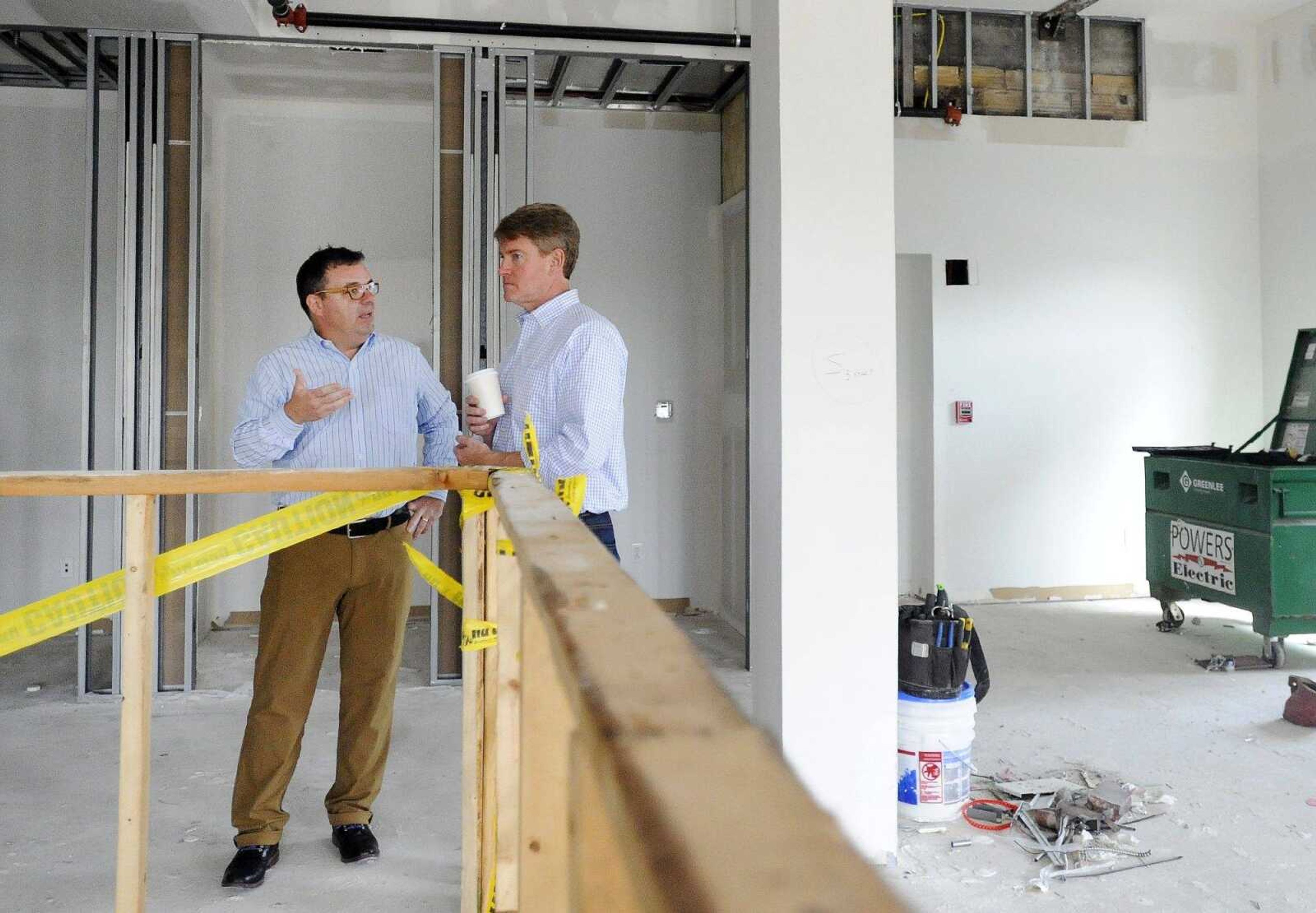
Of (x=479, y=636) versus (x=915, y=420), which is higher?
(x=915, y=420)

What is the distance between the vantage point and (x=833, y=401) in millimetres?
2861

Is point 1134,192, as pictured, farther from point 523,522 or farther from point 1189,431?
point 523,522

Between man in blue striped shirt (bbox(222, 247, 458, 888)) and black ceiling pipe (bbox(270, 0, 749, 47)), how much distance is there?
2.17 m

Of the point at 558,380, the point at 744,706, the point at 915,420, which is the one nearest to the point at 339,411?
the point at 558,380

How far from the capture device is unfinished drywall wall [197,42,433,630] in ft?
18.0

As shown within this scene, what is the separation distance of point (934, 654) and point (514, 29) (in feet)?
10.7

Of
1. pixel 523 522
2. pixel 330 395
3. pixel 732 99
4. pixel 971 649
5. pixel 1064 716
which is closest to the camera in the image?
pixel 523 522

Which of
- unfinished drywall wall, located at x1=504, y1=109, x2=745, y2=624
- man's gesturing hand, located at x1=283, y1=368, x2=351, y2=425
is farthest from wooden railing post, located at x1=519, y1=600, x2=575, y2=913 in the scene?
unfinished drywall wall, located at x1=504, y1=109, x2=745, y2=624

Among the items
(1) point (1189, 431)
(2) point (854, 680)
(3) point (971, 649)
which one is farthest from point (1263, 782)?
(1) point (1189, 431)

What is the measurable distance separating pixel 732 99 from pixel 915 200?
4.67 feet

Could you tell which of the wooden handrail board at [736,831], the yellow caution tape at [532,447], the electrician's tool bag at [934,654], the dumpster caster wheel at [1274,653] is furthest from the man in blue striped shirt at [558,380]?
the dumpster caster wheel at [1274,653]

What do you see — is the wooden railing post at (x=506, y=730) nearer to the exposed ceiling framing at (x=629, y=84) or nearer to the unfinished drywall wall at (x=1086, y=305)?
the exposed ceiling framing at (x=629, y=84)

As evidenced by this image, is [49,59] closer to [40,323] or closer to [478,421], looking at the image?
[40,323]

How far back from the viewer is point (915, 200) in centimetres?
651
